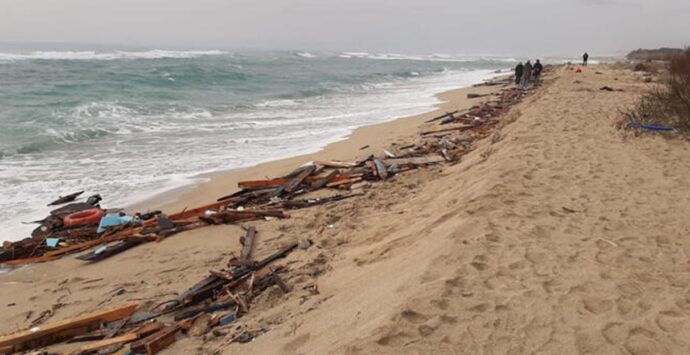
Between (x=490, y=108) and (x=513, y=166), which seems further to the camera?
(x=490, y=108)

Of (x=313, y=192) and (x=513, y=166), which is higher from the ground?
(x=513, y=166)

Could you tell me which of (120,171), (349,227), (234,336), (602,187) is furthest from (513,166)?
(120,171)

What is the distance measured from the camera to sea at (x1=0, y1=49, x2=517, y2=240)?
9195mm

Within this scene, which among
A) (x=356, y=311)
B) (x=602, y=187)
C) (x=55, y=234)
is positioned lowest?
(x=55, y=234)

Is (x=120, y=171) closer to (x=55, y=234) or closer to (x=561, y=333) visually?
(x=55, y=234)

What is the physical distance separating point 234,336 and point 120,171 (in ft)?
25.6

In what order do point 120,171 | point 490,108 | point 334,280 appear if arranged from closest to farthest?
point 334,280 < point 120,171 < point 490,108

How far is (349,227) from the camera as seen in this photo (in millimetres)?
6121

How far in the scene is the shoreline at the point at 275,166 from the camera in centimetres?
818

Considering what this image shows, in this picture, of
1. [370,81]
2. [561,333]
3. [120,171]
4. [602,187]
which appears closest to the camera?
[561,333]

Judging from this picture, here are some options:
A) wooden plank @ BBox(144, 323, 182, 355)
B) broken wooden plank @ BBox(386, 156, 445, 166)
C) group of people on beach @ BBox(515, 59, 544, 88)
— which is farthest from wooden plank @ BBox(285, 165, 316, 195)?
group of people on beach @ BBox(515, 59, 544, 88)

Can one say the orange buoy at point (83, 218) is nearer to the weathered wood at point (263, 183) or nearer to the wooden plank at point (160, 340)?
the weathered wood at point (263, 183)

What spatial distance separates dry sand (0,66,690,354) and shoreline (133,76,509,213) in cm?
24

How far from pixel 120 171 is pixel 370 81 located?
2786 cm
